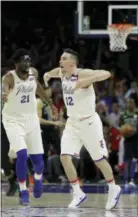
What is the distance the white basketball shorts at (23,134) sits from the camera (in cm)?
914

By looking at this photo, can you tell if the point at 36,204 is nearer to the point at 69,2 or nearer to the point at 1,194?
the point at 1,194

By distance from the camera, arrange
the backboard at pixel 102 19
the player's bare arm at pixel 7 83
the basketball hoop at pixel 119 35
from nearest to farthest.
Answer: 1. the player's bare arm at pixel 7 83
2. the basketball hoop at pixel 119 35
3. the backboard at pixel 102 19

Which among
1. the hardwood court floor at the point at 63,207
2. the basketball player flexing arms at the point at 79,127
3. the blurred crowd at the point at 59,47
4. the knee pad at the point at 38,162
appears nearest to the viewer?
the hardwood court floor at the point at 63,207

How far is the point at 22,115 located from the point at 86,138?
105cm

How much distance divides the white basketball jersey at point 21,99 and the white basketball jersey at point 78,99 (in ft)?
2.14

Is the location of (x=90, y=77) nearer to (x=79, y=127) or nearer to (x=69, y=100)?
(x=69, y=100)

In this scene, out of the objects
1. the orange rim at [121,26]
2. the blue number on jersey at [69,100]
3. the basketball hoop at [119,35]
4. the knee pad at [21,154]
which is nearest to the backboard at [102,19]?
the orange rim at [121,26]

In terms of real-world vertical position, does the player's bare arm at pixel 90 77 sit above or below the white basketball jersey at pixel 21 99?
above

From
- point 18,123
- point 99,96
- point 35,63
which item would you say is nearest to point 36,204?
point 18,123

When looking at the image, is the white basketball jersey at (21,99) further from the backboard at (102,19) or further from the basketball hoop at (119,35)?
the backboard at (102,19)

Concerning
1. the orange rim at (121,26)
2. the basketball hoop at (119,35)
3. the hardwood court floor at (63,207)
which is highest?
the orange rim at (121,26)

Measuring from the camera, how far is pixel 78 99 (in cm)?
888

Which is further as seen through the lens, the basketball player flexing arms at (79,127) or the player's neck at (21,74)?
the player's neck at (21,74)

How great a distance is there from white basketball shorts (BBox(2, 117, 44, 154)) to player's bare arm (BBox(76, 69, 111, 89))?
1110 millimetres
